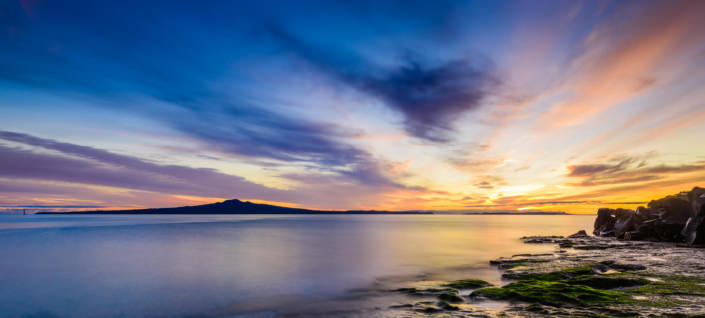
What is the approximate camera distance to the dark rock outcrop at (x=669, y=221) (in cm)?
3528

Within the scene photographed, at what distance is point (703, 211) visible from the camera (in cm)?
3419

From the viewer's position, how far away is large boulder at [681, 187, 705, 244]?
34375 mm

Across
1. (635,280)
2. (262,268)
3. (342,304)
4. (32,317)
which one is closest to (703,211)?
(635,280)

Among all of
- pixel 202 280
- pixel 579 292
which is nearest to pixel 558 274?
pixel 579 292

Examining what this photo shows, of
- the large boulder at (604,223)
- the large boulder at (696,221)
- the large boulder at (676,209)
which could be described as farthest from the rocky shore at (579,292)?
the large boulder at (604,223)

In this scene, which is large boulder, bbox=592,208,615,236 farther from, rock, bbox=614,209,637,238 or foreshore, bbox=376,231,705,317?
foreshore, bbox=376,231,705,317

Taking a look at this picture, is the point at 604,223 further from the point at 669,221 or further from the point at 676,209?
the point at 669,221

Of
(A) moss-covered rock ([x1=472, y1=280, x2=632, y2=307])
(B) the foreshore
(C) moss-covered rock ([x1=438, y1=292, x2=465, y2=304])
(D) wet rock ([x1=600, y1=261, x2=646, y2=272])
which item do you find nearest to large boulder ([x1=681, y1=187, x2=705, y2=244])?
(B) the foreshore

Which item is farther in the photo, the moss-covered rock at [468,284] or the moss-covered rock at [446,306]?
the moss-covered rock at [468,284]

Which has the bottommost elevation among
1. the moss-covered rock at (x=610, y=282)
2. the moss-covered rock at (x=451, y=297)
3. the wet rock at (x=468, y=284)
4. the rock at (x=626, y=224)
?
the wet rock at (x=468, y=284)

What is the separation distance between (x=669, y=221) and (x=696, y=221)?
6.90m

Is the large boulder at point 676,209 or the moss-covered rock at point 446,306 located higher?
the large boulder at point 676,209

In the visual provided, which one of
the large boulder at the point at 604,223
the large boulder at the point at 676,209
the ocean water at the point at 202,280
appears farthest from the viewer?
the large boulder at the point at 604,223

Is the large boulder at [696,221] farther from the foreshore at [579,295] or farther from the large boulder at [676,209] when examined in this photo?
the foreshore at [579,295]
